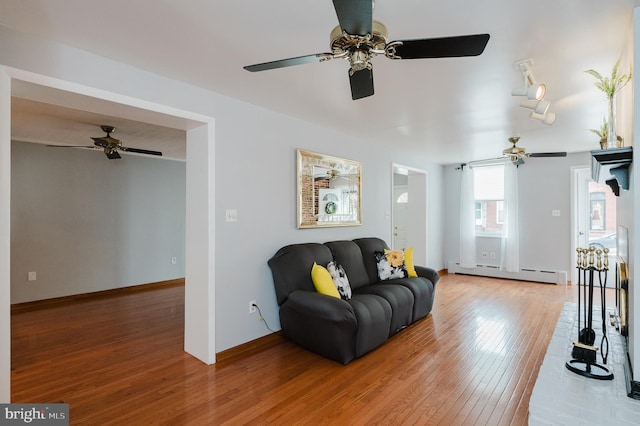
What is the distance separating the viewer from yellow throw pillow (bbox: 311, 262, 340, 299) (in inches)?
125

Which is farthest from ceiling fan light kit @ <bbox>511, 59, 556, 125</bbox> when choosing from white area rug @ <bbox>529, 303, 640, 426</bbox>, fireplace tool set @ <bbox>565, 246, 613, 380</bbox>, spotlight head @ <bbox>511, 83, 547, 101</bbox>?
white area rug @ <bbox>529, 303, 640, 426</bbox>

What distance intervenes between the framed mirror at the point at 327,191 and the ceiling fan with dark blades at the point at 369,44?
2.10 metres

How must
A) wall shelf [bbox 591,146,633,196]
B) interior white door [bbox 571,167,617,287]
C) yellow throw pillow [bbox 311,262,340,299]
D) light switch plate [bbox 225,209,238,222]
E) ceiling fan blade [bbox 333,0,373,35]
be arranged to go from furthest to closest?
interior white door [bbox 571,167,617,287]
yellow throw pillow [bbox 311,262,340,299]
light switch plate [bbox 225,209,238,222]
wall shelf [bbox 591,146,633,196]
ceiling fan blade [bbox 333,0,373,35]

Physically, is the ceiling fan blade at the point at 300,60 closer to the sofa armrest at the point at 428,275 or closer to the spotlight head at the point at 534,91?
the spotlight head at the point at 534,91

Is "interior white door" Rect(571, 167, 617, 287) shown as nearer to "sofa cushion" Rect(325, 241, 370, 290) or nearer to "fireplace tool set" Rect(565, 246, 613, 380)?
"fireplace tool set" Rect(565, 246, 613, 380)

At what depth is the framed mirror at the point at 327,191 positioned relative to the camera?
150 inches

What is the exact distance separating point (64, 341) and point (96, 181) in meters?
2.86

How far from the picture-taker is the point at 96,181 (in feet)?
17.7

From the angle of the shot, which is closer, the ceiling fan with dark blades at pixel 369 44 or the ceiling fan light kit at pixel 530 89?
the ceiling fan with dark blades at pixel 369 44

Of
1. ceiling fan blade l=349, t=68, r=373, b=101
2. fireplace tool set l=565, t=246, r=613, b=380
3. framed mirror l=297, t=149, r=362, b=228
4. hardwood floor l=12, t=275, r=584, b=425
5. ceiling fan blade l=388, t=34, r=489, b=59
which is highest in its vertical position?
ceiling fan blade l=388, t=34, r=489, b=59

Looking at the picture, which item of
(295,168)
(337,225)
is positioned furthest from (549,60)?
(337,225)

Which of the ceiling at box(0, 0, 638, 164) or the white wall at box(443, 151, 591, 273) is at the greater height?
the ceiling at box(0, 0, 638, 164)

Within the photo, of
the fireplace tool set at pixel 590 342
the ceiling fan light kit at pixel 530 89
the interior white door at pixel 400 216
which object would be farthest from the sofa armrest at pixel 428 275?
the interior white door at pixel 400 216

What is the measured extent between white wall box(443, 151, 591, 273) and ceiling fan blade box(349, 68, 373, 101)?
5.79m
